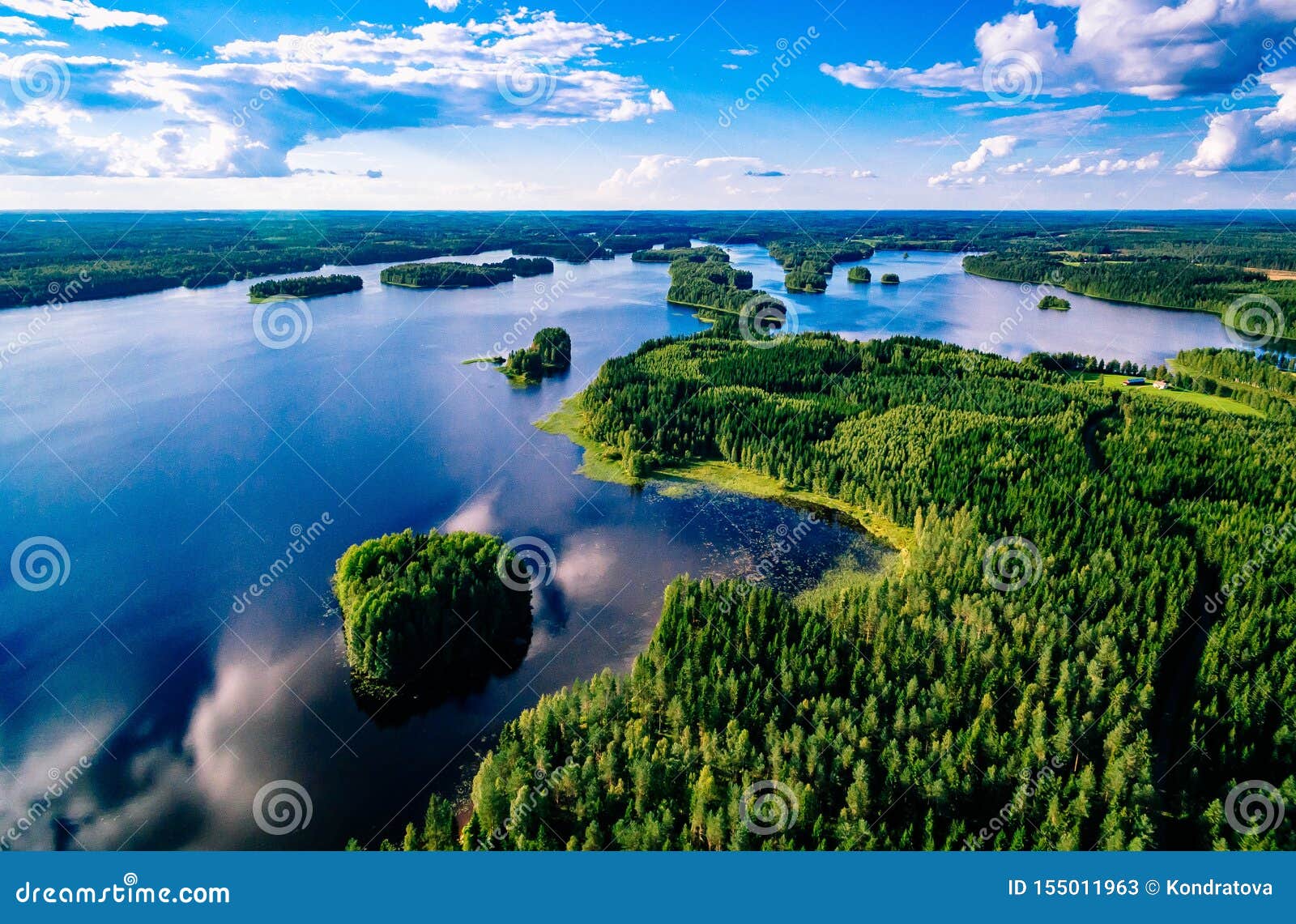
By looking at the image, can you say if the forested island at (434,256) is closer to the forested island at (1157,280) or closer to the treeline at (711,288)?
the forested island at (1157,280)

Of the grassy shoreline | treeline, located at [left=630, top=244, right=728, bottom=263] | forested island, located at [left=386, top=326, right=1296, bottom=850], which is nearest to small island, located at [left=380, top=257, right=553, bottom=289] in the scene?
→ treeline, located at [left=630, top=244, right=728, bottom=263]

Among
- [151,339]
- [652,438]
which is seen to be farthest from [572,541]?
[151,339]

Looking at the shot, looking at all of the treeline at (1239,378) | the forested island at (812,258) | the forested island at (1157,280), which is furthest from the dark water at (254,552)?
the forested island at (1157,280)

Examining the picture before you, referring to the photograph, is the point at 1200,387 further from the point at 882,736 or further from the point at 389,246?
the point at 389,246

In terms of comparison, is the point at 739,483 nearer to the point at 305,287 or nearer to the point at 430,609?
the point at 430,609

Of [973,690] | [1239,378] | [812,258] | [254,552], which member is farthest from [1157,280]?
[254,552]

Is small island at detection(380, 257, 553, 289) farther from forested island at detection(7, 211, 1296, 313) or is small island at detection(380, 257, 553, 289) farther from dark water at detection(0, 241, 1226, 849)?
dark water at detection(0, 241, 1226, 849)

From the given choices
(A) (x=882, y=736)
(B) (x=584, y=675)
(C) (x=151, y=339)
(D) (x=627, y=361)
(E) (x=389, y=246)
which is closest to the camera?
(A) (x=882, y=736)
